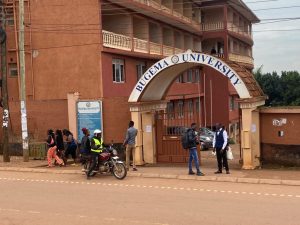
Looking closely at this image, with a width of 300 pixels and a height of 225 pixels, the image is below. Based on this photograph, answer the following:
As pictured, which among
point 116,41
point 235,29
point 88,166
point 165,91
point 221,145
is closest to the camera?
point 221,145

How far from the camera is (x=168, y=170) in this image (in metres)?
16.5

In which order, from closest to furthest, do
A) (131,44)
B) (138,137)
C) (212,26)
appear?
1. (138,137)
2. (131,44)
3. (212,26)

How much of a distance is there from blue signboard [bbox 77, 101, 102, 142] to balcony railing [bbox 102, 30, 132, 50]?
21.0 feet

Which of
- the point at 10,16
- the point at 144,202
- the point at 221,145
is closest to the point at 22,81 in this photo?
the point at 221,145

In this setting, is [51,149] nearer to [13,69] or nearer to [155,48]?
[13,69]

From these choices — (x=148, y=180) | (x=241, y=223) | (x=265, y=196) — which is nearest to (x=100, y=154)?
(x=148, y=180)

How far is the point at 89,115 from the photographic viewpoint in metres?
20.4

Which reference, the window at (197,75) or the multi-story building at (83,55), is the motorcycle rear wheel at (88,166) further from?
the window at (197,75)

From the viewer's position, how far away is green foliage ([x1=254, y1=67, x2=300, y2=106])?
6438 centimetres

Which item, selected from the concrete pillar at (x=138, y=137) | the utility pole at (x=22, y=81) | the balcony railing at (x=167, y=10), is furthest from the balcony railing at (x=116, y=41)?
the concrete pillar at (x=138, y=137)

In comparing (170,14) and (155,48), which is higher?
(170,14)

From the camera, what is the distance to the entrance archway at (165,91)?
16.2 m

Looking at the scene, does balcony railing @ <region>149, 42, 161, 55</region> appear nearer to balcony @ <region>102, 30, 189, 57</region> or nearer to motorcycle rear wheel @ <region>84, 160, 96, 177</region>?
balcony @ <region>102, 30, 189, 57</region>

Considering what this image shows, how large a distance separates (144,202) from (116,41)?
1773 cm
